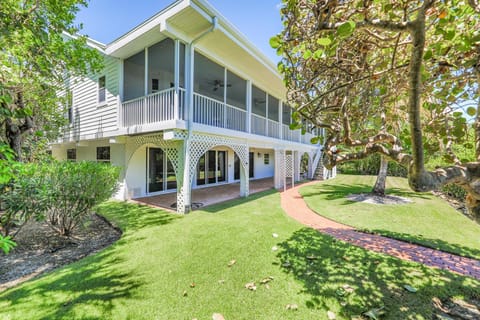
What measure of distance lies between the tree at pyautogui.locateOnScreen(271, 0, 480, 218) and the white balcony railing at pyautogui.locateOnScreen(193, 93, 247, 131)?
184 inches

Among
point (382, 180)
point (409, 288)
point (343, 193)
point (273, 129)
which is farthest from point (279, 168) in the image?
point (409, 288)

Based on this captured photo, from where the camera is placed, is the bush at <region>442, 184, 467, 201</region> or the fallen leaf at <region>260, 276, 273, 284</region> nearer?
the fallen leaf at <region>260, 276, 273, 284</region>

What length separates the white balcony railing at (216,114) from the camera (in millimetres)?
7410

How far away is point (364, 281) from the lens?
320 cm

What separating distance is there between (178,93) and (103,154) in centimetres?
653

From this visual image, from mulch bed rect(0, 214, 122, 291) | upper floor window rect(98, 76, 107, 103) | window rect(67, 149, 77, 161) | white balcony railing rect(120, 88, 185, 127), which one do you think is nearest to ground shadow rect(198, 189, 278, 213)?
mulch bed rect(0, 214, 122, 291)

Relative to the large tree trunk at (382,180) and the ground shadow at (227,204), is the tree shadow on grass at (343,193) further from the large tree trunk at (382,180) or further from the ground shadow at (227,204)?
the ground shadow at (227,204)

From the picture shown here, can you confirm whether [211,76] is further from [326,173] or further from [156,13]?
[326,173]

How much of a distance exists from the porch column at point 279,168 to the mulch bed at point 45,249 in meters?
8.83

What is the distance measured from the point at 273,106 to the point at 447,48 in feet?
43.5

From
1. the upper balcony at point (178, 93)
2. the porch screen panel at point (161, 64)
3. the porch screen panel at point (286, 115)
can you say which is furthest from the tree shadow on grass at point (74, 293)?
the porch screen panel at point (286, 115)

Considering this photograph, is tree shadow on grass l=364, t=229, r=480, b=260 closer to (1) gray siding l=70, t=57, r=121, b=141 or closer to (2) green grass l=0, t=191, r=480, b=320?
(2) green grass l=0, t=191, r=480, b=320

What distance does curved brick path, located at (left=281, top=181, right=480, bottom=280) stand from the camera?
3760 millimetres

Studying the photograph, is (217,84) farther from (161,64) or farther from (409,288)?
(409,288)
